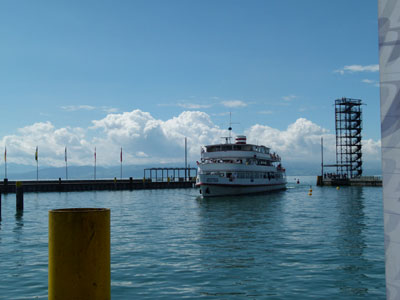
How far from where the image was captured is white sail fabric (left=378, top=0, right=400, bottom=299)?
56.7 inches

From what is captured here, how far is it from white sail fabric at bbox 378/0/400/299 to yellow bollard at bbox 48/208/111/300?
217cm

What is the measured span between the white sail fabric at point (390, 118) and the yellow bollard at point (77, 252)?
2.17 meters

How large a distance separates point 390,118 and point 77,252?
241 cm

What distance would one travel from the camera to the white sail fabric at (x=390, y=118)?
4.73 ft

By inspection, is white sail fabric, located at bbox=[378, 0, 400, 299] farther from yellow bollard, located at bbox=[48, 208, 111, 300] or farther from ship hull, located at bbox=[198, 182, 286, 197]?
ship hull, located at bbox=[198, 182, 286, 197]

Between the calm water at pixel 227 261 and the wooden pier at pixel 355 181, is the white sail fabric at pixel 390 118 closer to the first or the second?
the calm water at pixel 227 261

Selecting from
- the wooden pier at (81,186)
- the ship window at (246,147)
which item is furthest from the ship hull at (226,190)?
the wooden pier at (81,186)

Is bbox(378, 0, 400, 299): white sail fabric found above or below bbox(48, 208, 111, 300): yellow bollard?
above

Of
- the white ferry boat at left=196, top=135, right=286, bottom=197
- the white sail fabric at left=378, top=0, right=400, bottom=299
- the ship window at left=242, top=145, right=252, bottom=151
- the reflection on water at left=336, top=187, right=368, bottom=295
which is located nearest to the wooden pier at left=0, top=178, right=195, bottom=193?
the white ferry boat at left=196, top=135, right=286, bottom=197

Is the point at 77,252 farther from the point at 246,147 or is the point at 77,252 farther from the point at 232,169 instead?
the point at 246,147

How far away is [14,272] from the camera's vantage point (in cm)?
1335

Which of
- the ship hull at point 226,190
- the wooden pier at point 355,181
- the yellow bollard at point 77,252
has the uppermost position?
the yellow bollard at point 77,252

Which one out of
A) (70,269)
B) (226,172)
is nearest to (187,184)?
(226,172)

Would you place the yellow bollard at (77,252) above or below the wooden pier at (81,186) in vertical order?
above
